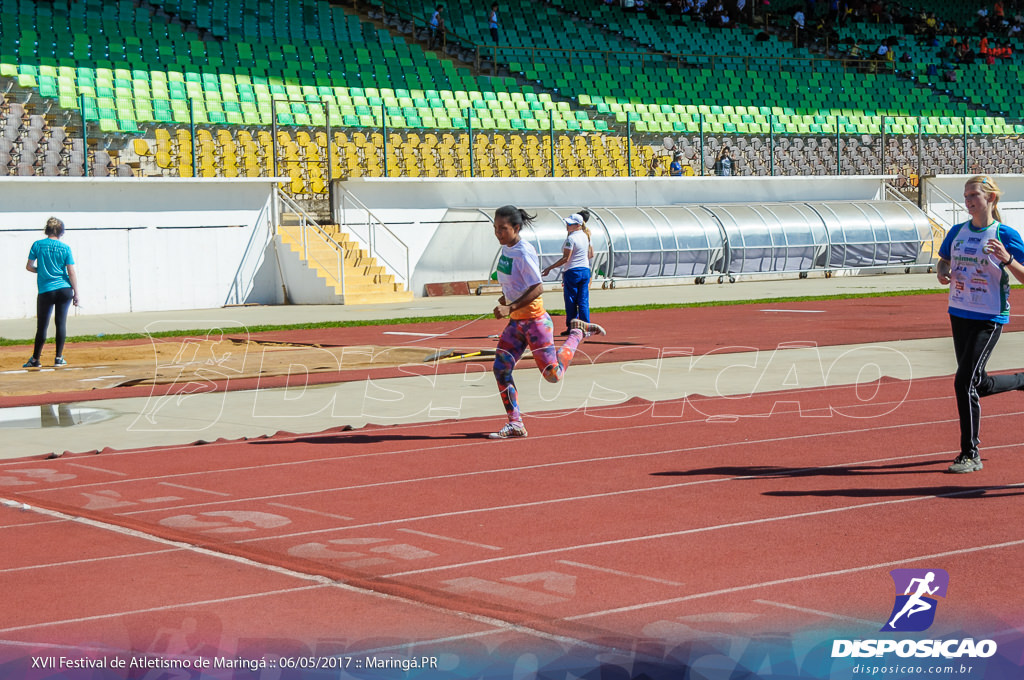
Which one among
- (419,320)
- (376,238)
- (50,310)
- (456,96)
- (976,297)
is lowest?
(419,320)

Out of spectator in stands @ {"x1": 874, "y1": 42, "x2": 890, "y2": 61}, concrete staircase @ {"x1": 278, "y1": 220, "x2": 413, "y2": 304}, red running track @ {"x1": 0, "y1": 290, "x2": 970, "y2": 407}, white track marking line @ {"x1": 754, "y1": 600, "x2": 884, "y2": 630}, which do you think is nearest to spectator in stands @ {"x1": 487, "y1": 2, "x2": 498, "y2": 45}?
concrete staircase @ {"x1": 278, "y1": 220, "x2": 413, "y2": 304}

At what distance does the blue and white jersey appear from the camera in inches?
351

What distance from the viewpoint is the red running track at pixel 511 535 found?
18.9 feet

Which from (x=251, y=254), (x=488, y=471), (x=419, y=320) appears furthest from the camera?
(x=251, y=254)

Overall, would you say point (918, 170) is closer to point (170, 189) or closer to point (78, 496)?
point (170, 189)

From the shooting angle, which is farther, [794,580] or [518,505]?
[518,505]

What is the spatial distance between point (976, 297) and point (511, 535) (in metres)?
3.79

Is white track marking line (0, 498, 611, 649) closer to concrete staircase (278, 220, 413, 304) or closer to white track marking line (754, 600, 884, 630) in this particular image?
white track marking line (754, 600, 884, 630)

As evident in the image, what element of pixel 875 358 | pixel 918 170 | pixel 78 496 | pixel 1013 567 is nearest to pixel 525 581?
pixel 1013 567

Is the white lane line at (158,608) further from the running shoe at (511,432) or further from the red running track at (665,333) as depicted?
the red running track at (665,333)

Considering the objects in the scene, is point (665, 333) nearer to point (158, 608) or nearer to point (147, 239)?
point (147, 239)

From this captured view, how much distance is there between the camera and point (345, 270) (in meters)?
32.4

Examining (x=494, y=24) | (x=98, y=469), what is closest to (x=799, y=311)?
Answer: (x=98, y=469)

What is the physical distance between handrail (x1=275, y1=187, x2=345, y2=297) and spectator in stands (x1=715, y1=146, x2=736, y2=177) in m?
14.4
